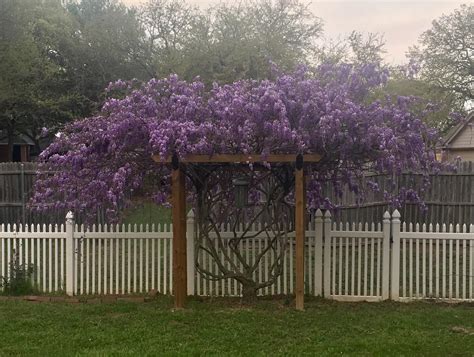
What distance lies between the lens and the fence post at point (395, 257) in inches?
302

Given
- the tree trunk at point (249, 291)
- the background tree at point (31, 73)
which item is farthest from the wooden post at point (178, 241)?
the background tree at point (31, 73)

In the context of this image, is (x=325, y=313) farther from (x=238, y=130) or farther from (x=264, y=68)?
(x=264, y=68)

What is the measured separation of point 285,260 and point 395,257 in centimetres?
148

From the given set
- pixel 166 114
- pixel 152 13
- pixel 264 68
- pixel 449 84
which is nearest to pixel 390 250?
pixel 166 114

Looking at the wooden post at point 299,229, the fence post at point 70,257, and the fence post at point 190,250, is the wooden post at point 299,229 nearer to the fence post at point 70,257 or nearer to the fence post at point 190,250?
the fence post at point 190,250

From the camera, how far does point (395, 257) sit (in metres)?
7.68

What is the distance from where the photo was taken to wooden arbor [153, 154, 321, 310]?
6609 millimetres

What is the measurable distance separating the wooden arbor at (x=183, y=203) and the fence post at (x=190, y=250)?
69 centimetres

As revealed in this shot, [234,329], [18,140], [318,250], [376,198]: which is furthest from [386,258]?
[18,140]

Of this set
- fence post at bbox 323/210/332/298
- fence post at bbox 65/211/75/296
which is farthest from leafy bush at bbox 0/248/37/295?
fence post at bbox 323/210/332/298

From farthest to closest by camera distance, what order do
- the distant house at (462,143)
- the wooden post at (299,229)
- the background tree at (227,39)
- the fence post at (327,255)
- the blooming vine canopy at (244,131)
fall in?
1. the distant house at (462,143)
2. the background tree at (227,39)
3. the fence post at (327,255)
4. the wooden post at (299,229)
5. the blooming vine canopy at (244,131)

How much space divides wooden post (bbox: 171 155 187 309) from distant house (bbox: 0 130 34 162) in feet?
93.3

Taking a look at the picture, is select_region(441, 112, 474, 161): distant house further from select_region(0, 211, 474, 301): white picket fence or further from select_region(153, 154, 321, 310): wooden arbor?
select_region(153, 154, 321, 310): wooden arbor

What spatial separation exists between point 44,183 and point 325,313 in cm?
401
